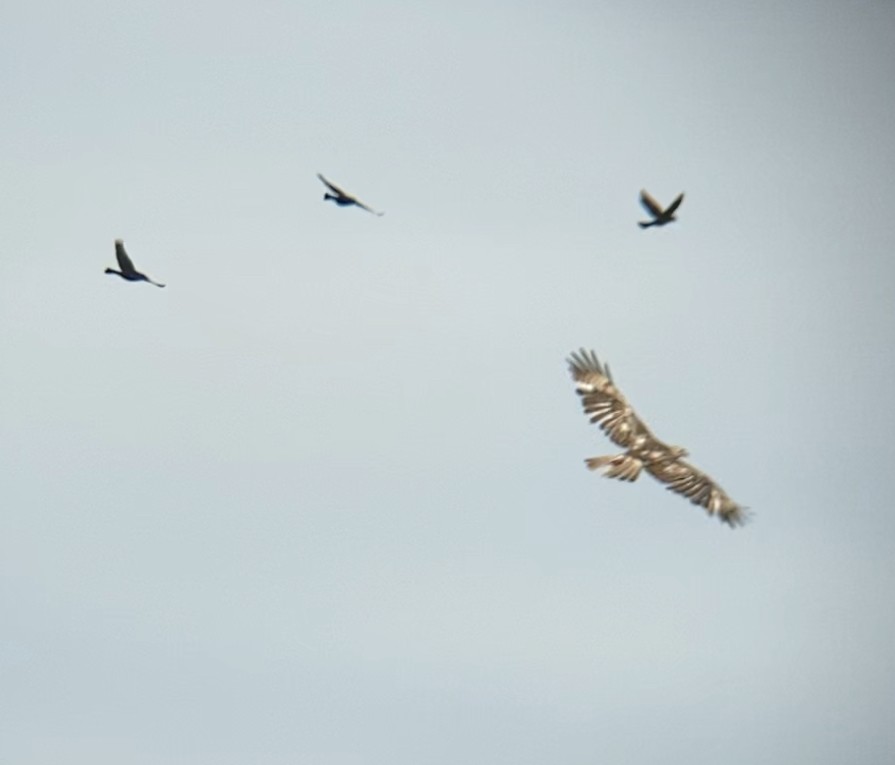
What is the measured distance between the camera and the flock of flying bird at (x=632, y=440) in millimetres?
107688

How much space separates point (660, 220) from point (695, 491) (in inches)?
359

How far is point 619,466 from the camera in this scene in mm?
109062

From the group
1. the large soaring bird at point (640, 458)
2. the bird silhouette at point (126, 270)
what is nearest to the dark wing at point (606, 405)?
the large soaring bird at point (640, 458)

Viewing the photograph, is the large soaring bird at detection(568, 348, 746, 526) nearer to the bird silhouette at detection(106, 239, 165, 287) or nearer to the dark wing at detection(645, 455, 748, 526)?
the dark wing at detection(645, 455, 748, 526)

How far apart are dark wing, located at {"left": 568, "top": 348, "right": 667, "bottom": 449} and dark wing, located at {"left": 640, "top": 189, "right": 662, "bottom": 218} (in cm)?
606

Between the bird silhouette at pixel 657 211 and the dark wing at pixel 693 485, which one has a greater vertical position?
the bird silhouette at pixel 657 211

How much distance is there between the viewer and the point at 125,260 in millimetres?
106938

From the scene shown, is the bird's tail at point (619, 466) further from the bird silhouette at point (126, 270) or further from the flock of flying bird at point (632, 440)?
the bird silhouette at point (126, 270)

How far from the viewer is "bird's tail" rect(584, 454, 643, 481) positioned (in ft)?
354

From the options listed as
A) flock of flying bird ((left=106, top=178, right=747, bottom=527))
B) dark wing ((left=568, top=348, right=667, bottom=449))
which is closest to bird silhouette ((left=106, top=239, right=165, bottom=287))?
flock of flying bird ((left=106, top=178, right=747, bottom=527))

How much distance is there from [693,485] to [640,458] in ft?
7.15

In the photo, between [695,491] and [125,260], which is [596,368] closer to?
[695,491]

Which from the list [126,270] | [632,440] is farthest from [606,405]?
[126,270]

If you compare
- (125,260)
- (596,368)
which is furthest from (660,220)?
(125,260)
